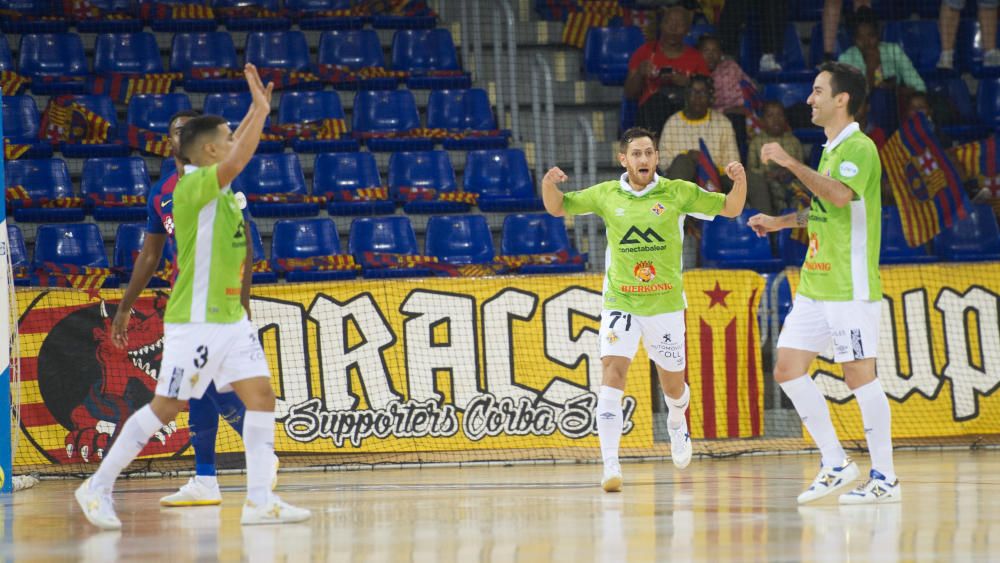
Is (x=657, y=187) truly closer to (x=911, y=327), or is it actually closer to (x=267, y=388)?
(x=267, y=388)

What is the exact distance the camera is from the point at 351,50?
→ 1667 cm

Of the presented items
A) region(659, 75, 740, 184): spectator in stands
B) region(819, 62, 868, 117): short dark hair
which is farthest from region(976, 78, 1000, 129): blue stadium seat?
region(819, 62, 868, 117): short dark hair

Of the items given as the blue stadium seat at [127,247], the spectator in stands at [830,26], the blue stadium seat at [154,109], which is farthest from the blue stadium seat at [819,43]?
the blue stadium seat at [127,247]

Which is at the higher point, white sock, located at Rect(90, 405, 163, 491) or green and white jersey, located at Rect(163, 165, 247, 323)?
green and white jersey, located at Rect(163, 165, 247, 323)

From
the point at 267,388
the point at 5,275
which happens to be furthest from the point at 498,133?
the point at 267,388

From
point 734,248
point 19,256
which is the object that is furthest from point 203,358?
point 734,248

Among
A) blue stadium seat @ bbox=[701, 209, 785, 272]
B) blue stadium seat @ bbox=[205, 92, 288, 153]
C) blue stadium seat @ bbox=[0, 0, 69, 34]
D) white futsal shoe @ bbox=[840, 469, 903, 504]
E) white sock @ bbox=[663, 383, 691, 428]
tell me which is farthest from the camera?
blue stadium seat @ bbox=[0, 0, 69, 34]

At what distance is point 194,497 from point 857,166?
15.1 feet

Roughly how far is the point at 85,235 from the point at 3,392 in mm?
4879

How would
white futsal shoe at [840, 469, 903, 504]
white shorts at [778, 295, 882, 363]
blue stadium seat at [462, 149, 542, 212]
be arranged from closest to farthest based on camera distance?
white futsal shoe at [840, 469, 903, 504]
white shorts at [778, 295, 882, 363]
blue stadium seat at [462, 149, 542, 212]

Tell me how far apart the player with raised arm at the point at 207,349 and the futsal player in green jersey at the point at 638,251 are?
272 cm

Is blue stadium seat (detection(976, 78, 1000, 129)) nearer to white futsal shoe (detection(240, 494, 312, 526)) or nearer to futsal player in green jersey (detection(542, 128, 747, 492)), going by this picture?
futsal player in green jersey (detection(542, 128, 747, 492))

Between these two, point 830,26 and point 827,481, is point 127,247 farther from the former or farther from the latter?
point 830,26

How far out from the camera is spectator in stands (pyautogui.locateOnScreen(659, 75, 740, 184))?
15.2 m
